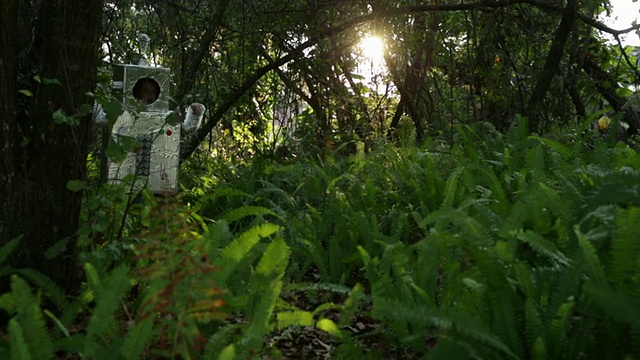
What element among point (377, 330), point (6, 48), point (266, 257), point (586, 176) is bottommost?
point (377, 330)

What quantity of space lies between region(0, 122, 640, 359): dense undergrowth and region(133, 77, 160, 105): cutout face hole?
146cm

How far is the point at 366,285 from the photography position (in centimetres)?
377

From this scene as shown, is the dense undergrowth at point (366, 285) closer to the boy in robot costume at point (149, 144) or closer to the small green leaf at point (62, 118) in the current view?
the small green leaf at point (62, 118)

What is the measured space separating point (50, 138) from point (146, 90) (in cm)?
249

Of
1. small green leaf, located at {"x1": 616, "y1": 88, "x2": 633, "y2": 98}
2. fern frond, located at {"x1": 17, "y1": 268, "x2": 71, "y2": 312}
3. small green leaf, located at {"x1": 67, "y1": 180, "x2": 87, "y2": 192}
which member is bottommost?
fern frond, located at {"x1": 17, "y1": 268, "x2": 71, "y2": 312}

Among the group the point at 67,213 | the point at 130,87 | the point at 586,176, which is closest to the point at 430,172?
the point at 586,176

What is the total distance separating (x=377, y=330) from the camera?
9.22 ft

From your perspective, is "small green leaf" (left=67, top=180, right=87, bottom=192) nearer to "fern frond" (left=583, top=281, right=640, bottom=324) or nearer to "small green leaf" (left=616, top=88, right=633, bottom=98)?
"fern frond" (left=583, top=281, right=640, bottom=324)

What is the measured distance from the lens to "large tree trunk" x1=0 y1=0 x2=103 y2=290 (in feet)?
9.28

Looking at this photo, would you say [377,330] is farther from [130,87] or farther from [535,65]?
[535,65]

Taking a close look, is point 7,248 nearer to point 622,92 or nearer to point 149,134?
point 149,134

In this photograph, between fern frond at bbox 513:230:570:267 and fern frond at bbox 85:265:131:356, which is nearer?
fern frond at bbox 85:265:131:356

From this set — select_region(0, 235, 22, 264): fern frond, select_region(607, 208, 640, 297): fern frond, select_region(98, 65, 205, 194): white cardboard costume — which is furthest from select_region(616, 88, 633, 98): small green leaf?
select_region(0, 235, 22, 264): fern frond

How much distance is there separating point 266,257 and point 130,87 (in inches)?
114
